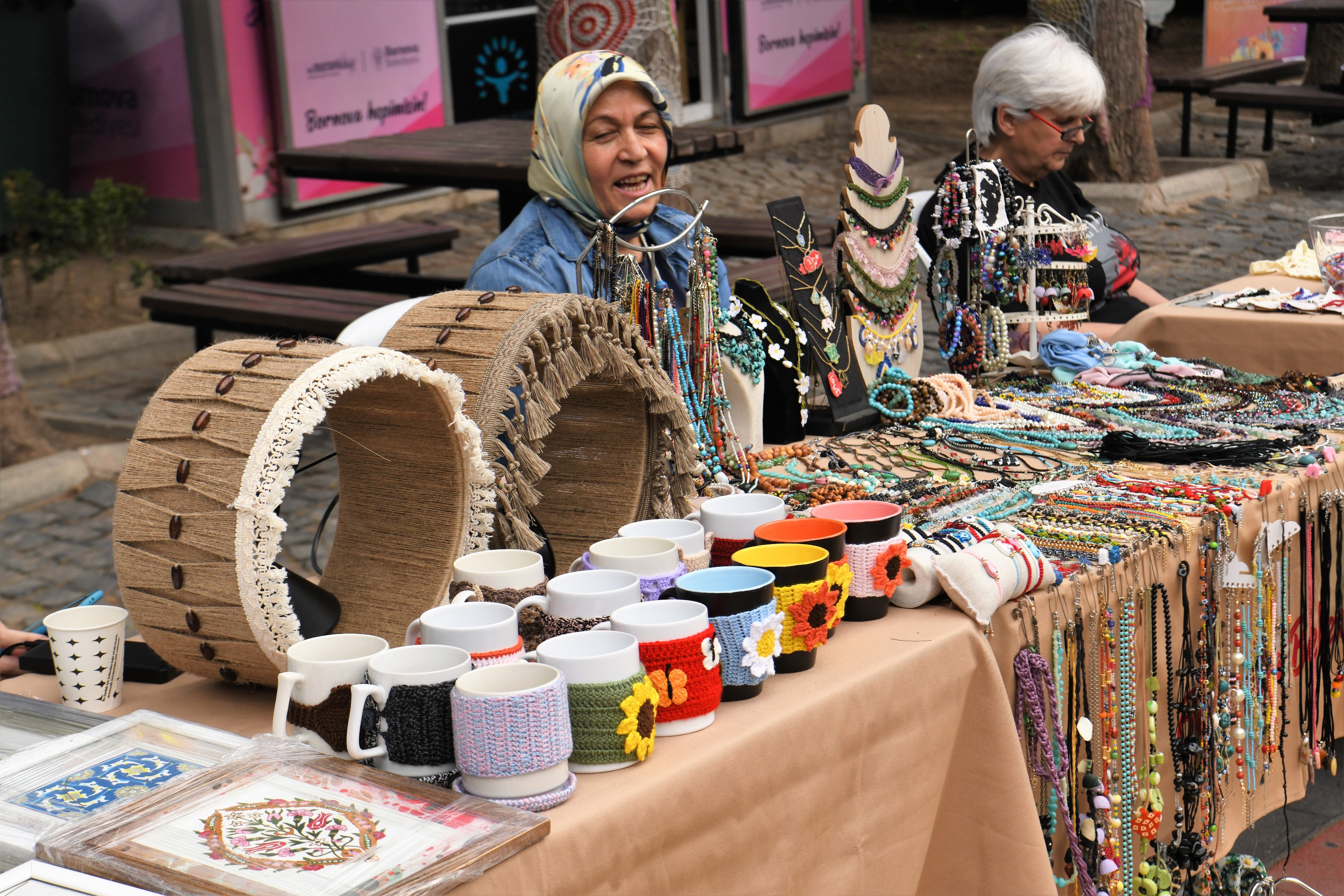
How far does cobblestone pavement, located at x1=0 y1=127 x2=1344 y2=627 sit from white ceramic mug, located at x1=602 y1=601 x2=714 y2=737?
2926mm

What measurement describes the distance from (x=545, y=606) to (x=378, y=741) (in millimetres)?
278

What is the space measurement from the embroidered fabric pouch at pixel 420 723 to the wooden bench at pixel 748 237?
4.35 m

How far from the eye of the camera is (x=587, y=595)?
5.12 ft

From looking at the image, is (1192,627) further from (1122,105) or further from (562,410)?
(1122,105)

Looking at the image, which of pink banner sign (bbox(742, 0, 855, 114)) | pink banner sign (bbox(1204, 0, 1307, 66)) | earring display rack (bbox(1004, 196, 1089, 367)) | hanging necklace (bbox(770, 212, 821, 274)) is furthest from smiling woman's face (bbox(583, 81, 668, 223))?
pink banner sign (bbox(1204, 0, 1307, 66))

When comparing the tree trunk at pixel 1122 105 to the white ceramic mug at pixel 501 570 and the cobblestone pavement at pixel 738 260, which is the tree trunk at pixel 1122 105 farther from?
the white ceramic mug at pixel 501 570

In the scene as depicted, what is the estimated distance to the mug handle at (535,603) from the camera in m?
1.59

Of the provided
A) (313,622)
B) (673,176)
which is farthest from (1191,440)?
(673,176)

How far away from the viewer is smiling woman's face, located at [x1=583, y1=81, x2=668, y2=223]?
8.66ft

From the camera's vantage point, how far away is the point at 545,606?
1610 millimetres

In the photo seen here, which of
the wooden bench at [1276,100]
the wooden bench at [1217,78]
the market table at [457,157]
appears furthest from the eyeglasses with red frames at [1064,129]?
the wooden bench at [1217,78]

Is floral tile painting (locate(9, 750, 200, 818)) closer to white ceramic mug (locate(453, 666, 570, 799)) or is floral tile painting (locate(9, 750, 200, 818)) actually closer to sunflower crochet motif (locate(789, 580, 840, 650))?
white ceramic mug (locate(453, 666, 570, 799))

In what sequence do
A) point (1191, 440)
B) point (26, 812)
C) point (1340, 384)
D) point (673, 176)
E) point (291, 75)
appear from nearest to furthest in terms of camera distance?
point (26, 812), point (1191, 440), point (1340, 384), point (673, 176), point (291, 75)

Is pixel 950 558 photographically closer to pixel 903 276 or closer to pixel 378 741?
pixel 378 741
